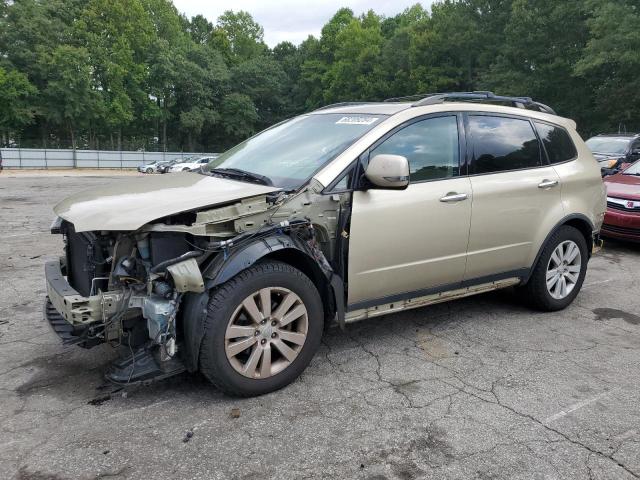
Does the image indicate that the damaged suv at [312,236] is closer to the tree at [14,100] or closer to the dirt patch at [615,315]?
the dirt patch at [615,315]

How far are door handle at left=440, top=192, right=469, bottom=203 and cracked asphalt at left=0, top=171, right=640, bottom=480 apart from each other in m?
1.14

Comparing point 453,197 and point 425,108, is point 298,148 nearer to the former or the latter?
point 425,108

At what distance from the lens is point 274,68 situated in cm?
5922

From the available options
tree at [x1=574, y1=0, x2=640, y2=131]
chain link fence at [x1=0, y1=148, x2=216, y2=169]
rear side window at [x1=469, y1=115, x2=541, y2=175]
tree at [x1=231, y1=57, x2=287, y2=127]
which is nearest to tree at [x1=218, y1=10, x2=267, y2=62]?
tree at [x1=231, y1=57, x2=287, y2=127]

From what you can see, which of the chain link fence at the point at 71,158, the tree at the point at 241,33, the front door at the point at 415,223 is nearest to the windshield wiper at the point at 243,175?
the front door at the point at 415,223

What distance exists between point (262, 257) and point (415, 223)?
1.20 meters

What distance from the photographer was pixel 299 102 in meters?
62.8

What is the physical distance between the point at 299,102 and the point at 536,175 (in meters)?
60.5

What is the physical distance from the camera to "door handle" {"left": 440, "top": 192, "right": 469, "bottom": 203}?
3.93 meters

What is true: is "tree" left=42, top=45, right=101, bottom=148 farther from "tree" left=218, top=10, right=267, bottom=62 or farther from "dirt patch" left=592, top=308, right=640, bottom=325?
"dirt patch" left=592, top=308, right=640, bottom=325

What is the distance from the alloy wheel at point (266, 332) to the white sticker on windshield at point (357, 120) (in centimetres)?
145

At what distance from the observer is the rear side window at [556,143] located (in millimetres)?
4781

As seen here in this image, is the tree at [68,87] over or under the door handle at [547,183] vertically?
over

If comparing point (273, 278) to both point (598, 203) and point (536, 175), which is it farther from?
point (598, 203)
